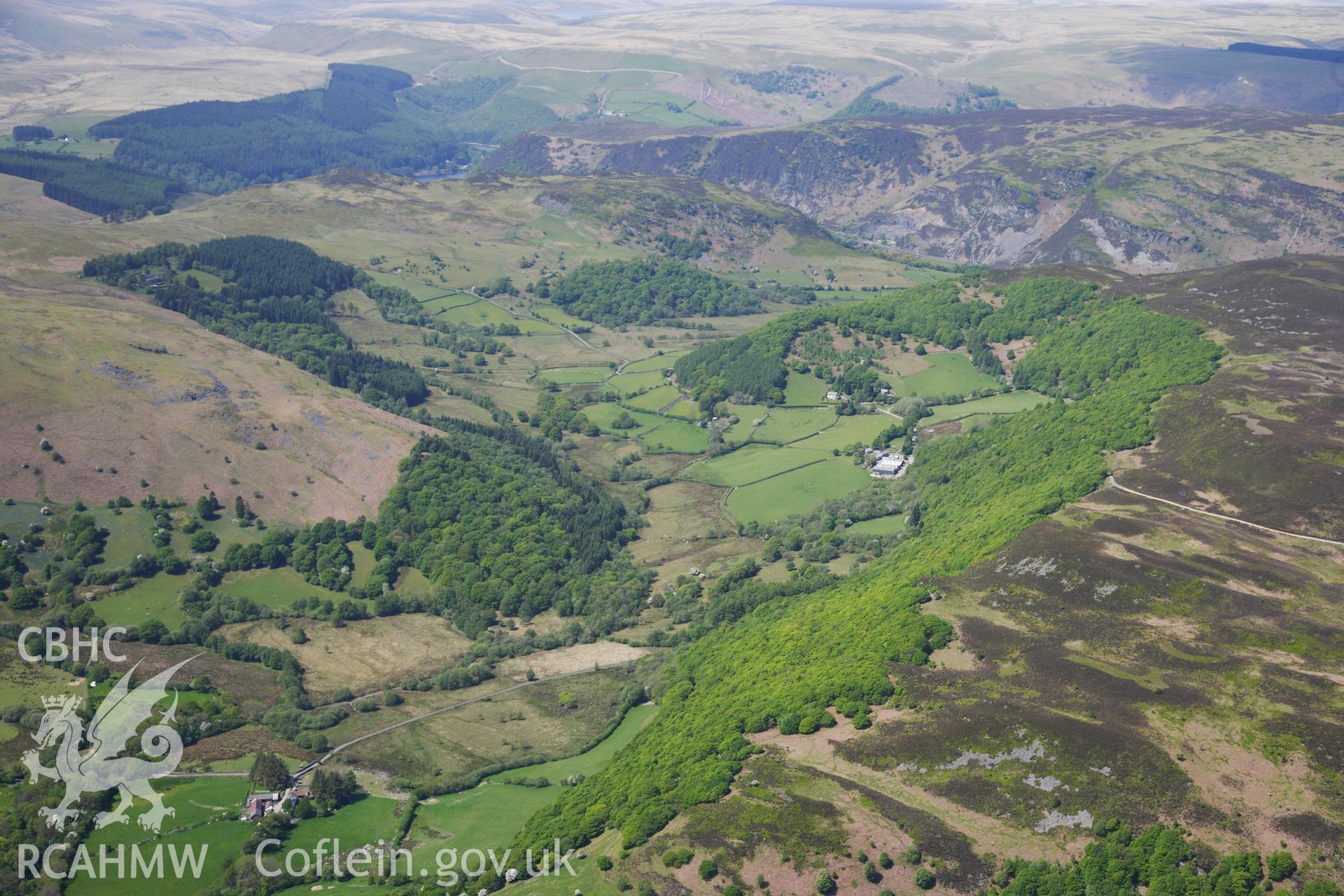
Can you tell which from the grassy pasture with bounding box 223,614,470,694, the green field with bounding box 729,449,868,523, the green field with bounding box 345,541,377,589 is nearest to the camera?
the grassy pasture with bounding box 223,614,470,694

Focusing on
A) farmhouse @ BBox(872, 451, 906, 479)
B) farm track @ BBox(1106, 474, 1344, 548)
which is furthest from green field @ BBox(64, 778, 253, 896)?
farmhouse @ BBox(872, 451, 906, 479)

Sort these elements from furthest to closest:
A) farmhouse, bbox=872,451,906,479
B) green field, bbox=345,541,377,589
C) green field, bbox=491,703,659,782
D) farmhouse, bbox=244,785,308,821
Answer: farmhouse, bbox=872,451,906,479
green field, bbox=345,541,377,589
green field, bbox=491,703,659,782
farmhouse, bbox=244,785,308,821

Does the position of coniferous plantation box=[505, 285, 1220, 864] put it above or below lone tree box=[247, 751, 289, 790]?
above

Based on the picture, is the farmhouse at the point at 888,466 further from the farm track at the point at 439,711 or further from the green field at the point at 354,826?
the green field at the point at 354,826

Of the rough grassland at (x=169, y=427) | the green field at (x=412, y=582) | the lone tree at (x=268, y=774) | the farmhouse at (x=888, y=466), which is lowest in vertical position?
the green field at (x=412, y=582)

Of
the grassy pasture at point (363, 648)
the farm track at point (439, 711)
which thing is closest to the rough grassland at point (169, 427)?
the grassy pasture at point (363, 648)

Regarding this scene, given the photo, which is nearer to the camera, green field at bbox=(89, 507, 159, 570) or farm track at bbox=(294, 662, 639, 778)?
farm track at bbox=(294, 662, 639, 778)

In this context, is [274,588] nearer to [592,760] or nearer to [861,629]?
[592,760]

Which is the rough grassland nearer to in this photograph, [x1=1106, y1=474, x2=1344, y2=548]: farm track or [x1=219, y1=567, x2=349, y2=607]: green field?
[x1=219, y1=567, x2=349, y2=607]: green field
